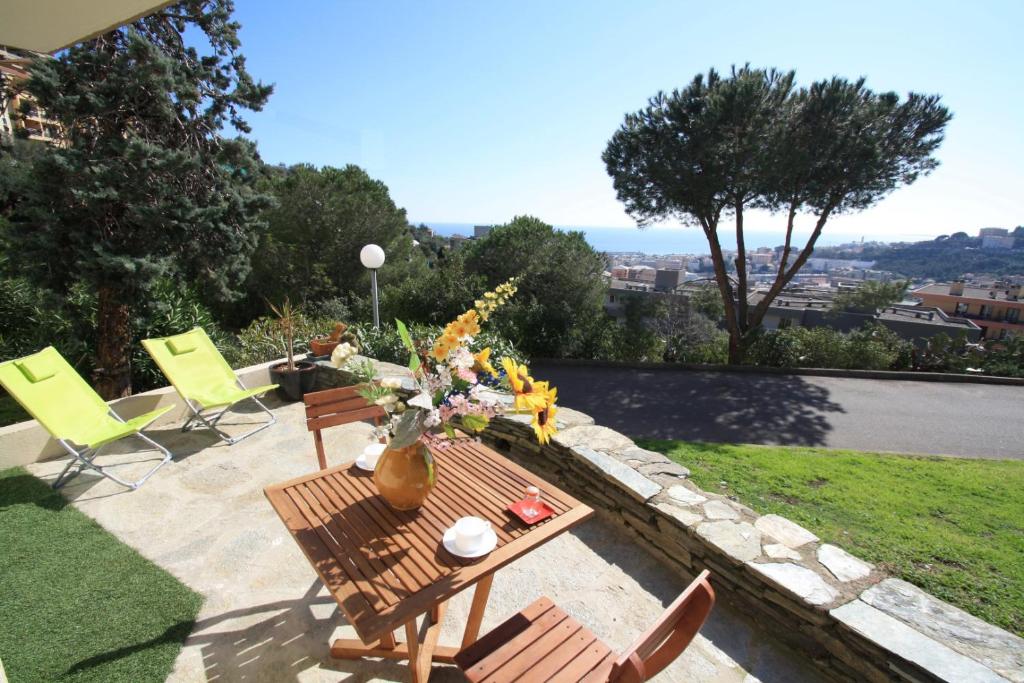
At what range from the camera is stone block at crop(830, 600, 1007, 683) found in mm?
1604

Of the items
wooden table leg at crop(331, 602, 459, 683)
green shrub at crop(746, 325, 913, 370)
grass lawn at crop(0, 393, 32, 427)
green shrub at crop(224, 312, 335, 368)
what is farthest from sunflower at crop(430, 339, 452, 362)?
green shrub at crop(746, 325, 913, 370)

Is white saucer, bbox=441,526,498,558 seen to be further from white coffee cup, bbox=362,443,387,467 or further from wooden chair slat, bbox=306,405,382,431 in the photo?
wooden chair slat, bbox=306,405,382,431

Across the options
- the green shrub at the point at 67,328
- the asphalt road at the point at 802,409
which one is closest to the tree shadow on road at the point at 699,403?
the asphalt road at the point at 802,409

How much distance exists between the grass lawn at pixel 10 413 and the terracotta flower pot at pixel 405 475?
5166 mm

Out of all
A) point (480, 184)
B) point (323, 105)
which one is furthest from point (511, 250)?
point (480, 184)

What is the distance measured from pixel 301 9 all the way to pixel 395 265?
29.8 feet

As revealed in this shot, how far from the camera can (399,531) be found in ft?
5.96

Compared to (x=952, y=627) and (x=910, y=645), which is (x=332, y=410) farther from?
(x=952, y=627)

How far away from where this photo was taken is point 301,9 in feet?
18.0

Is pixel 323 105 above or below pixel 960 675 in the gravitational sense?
above

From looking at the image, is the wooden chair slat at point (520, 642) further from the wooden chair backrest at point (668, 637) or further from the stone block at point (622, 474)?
the stone block at point (622, 474)

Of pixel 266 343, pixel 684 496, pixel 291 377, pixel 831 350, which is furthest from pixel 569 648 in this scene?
pixel 831 350

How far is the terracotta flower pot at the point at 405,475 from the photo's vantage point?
6.08 ft

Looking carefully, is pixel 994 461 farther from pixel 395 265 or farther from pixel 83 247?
pixel 395 265
